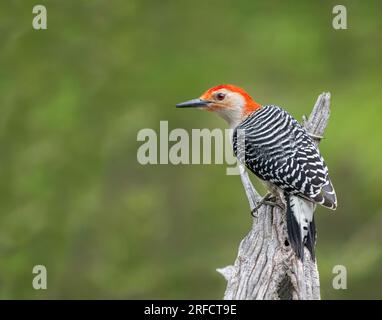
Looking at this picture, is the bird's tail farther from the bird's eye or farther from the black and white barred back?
the bird's eye

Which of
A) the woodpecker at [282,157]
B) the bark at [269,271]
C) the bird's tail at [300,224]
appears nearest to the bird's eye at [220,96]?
the woodpecker at [282,157]

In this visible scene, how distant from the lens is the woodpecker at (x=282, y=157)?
26.5 feet

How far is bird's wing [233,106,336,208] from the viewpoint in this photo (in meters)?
8.22

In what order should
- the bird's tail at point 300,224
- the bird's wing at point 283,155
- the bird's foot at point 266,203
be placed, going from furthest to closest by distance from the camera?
the bird's foot at point 266,203 < the bird's wing at point 283,155 < the bird's tail at point 300,224

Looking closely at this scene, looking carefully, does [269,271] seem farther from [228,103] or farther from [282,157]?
[228,103]

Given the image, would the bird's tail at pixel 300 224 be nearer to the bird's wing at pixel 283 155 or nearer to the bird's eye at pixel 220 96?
the bird's wing at pixel 283 155

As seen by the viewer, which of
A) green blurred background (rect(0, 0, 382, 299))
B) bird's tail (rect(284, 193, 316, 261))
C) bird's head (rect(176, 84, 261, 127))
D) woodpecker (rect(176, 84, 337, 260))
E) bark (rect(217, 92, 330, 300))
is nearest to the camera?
bark (rect(217, 92, 330, 300))

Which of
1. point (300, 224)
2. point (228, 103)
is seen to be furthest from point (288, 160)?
point (228, 103)

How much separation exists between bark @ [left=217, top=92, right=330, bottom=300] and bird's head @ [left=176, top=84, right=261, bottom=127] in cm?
235

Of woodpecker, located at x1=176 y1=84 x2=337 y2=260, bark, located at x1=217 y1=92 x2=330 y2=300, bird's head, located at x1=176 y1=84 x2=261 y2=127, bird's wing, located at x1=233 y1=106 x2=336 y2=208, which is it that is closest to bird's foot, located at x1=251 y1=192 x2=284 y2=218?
woodpecker, located at x1=176 y1=84 x2=337 y2=260

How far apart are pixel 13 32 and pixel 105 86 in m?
1.52

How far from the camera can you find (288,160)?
862cm

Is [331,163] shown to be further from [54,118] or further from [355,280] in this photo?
[54,118]
